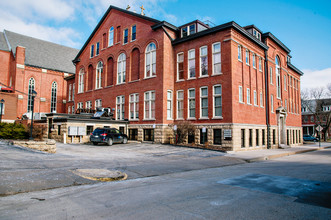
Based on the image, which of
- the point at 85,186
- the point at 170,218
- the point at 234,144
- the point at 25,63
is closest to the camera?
the point at 170,218

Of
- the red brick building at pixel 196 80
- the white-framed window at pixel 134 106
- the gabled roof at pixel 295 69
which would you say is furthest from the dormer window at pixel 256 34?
the white-framed window at pixel 134 106

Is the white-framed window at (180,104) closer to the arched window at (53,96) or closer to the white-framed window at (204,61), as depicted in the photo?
the white-framed window at (204,61)

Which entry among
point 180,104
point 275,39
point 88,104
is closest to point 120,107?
point 88,104

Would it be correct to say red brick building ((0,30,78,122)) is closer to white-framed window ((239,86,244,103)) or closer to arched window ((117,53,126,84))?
arched window ((117,53,126,84))

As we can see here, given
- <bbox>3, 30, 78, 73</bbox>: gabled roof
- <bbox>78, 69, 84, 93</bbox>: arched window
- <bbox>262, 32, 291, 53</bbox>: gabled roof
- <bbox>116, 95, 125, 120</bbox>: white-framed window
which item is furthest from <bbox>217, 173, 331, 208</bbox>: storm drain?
<bbox>3, 30, 78, 73</bbox>: gabled roof

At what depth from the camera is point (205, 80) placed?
24719 mm

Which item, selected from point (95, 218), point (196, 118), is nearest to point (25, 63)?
point (196, 118)

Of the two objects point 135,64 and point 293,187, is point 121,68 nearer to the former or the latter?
point 135,64

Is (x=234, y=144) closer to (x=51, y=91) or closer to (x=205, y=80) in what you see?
(x=205, y=80)

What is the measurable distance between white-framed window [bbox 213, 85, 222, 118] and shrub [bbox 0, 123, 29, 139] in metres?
16.4

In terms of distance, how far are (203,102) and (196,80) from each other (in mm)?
2380

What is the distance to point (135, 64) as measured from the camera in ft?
99.6

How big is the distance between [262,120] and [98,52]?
23.9 metres

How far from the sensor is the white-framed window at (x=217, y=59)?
78.6ft
